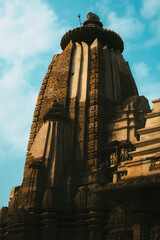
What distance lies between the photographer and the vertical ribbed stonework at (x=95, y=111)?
2375 cm

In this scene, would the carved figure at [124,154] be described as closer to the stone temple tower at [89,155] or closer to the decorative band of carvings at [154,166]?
the stone temple tower at [89,155]

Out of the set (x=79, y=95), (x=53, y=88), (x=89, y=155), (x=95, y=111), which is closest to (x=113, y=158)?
(x=89, y=155)

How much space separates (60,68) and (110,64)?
163 inches

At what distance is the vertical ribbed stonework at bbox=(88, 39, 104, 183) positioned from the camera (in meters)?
23.8

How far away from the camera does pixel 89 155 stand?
79.6 ft

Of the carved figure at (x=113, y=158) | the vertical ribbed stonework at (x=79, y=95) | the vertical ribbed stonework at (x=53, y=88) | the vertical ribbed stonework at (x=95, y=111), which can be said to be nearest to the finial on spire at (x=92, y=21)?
the vertical ribbed stonework at (x=79, y=95)

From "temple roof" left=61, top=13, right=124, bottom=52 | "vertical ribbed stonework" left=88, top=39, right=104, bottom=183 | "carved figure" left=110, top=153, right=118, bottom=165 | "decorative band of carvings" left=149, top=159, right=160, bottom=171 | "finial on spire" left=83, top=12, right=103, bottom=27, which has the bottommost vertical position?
"decorative band of carvings" left=149, top=159, right=160, bottom=171

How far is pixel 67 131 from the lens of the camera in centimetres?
2588

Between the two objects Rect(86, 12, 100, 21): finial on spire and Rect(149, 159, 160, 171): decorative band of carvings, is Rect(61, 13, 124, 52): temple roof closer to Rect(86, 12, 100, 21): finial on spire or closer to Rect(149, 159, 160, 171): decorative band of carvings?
Rect(86, 12, 100, 21): finial on spire

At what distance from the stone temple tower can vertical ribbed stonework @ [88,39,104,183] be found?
71 mm

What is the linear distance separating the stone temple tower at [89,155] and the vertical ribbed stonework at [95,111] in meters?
0.07

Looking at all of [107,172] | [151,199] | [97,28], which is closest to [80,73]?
[97,28]

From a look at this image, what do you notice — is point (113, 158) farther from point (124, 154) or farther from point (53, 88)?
point (53, 88)

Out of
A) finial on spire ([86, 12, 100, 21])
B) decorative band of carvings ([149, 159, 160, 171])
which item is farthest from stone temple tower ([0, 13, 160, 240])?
finial on spire ([86, 12, 100, 21])
